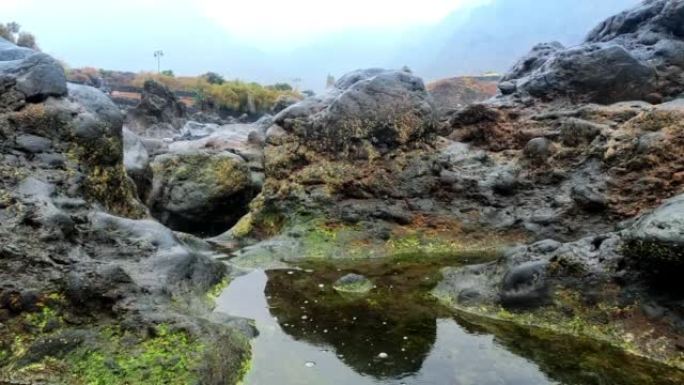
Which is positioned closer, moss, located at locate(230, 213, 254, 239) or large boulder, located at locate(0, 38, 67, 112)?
large boulder, located at locate(0, 38, 67, 112)

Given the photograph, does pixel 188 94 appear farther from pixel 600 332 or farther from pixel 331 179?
pixel 600 332

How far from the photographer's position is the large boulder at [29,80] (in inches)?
537

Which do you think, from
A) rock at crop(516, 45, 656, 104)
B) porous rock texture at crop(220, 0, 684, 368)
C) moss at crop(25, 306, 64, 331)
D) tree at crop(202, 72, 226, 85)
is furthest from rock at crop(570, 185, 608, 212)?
tree at crop(202, 72, 226, 85)

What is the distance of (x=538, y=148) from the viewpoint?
56.3 ft

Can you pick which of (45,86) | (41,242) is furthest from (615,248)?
(45,86)

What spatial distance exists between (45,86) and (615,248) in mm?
13096

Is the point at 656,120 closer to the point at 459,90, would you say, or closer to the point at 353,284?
the point at 353,284

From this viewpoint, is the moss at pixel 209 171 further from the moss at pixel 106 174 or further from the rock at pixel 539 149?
the rock at pixel 539 149

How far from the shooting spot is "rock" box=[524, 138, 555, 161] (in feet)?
56.0

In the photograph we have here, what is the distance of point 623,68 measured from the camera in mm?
19047

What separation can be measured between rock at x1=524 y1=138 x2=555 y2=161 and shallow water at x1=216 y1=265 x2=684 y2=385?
7183 mm

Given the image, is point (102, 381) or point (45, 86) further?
point (45, 86)

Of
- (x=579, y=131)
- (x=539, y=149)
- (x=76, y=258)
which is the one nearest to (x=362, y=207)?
(x=539, y=149)

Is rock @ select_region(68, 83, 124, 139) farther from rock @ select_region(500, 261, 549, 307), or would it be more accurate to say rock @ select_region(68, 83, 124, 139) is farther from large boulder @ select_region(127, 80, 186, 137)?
large boulder @ select_region(127, 80, 186, 137)
